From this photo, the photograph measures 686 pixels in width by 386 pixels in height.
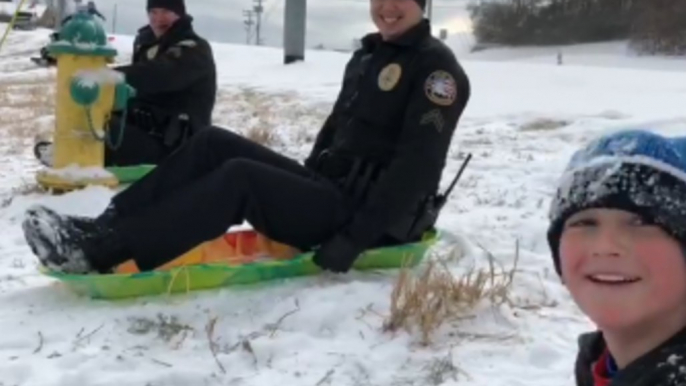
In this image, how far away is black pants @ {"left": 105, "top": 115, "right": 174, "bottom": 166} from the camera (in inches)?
218

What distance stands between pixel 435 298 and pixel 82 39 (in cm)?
273

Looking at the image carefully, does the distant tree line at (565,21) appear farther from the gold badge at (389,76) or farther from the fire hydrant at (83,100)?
the gold badge at (389,76)

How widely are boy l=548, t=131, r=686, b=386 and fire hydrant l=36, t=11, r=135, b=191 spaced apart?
3.80 metres

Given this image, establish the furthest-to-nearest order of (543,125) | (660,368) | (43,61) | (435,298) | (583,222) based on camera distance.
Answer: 1. (543,125)
2. (43,61)
3. (435,298)
4. (583,222)
5. (660,368)

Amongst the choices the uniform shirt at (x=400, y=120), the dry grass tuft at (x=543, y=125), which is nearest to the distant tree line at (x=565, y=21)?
the dry grass tuft at (x=543, y=125)

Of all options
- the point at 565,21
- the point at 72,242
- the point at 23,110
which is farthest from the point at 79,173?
the point at 565,21

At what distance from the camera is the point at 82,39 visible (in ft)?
17.0

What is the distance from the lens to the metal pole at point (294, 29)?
47.2 feet

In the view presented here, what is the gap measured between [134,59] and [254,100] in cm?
489

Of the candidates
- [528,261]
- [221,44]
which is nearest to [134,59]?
[528,261]

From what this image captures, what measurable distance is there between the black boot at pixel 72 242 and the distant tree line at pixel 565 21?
1127 inches

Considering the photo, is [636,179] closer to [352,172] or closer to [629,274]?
[629,274]

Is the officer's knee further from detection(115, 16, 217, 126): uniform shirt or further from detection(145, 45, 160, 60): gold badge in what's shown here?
detection(145, 45, 160, 60): gold badge

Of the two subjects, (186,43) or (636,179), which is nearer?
(636,179)
